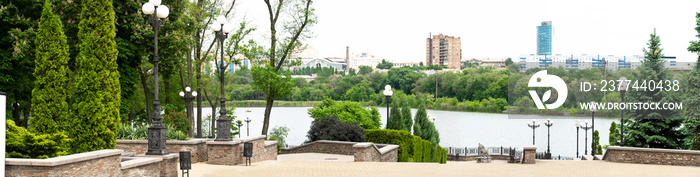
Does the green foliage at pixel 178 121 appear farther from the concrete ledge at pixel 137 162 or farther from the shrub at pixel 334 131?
the concrete ledge at pixel 137 162

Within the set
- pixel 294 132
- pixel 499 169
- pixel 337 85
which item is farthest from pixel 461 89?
pixel 499 169

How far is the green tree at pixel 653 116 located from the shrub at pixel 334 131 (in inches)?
451

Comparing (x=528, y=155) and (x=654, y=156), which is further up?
(x=654, y=156)

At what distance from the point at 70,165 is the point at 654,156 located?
17.2 meters

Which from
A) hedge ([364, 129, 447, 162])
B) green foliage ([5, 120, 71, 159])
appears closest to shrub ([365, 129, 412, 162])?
hedge ([364, 129, 447, 162])

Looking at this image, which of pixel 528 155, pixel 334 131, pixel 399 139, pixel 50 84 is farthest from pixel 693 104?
pixel 50 84

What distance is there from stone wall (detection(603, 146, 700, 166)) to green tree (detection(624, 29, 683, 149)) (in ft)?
14.6

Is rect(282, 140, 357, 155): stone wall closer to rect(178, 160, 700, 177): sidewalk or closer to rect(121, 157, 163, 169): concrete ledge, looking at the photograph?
rect(178, 160, 700, 177): sidewalk

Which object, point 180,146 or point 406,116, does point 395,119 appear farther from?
point 180,146

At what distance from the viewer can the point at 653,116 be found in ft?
74.6

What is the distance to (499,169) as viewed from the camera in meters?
16.1

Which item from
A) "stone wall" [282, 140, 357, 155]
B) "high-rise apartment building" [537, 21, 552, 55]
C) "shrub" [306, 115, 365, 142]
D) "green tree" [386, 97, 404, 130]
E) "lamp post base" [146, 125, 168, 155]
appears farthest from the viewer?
"high-rise apartment building" [537, 21, 552, 55]

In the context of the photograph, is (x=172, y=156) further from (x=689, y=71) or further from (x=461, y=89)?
(x=461, y=89)

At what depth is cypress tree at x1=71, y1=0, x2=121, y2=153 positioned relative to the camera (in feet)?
44.4
